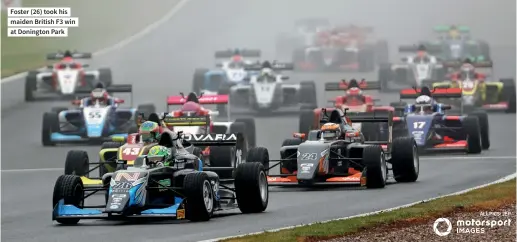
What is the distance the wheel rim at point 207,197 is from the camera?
912 inches

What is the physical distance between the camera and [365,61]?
67.3 m

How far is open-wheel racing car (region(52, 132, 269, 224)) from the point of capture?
22828 millimetres

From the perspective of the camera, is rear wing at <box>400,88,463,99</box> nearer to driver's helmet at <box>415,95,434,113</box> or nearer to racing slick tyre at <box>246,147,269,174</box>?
driver's helmet at <box>415,95,434,113</box>

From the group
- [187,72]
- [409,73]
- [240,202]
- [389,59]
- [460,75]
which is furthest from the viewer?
[389,59]

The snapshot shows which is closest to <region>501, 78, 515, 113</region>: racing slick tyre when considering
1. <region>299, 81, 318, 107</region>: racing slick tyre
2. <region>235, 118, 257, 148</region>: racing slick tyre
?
<region>299, 81, 318, 107</region>: racing slick tyre

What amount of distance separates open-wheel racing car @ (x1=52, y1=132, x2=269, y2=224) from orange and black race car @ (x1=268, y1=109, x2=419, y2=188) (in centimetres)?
367

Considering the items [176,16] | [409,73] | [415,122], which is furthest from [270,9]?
[415,122]

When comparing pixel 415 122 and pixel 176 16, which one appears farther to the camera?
pixel 176 16

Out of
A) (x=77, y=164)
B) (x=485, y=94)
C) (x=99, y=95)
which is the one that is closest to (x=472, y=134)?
(x=99, y=95)

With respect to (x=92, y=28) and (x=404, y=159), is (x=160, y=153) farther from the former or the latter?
(x=92, y=28)

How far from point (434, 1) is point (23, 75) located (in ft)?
123

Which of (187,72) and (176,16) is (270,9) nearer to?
(176,16)

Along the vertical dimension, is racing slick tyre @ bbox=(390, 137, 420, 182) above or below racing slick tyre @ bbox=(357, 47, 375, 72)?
below

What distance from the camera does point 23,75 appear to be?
2131 inches
